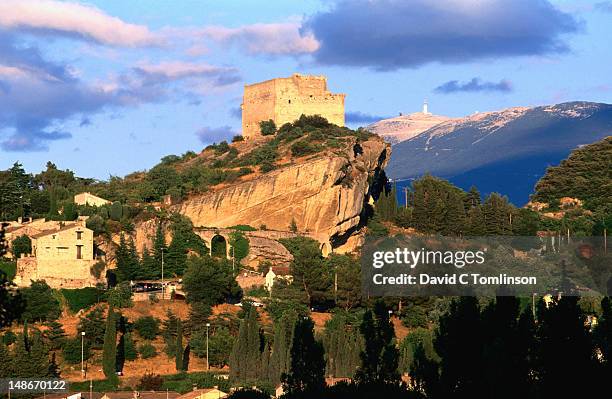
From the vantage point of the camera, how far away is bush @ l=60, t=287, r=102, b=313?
62219 millimetres

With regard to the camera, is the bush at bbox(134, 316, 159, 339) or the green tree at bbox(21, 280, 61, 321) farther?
the bush at bbox(134, 316, 159, 339)

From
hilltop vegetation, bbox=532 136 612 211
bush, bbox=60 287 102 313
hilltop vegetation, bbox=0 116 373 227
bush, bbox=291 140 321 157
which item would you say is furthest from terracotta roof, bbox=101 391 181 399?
hilltop vegetation, bbox=532 136 612 211

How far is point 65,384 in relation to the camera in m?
54.9

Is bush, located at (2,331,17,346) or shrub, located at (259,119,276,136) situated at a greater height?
shrub, located at (259,119,276,136)

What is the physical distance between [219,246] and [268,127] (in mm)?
19918

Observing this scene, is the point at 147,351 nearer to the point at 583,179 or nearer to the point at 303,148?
the point at 303,148

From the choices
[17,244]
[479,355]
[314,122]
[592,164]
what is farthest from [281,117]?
[479,355]

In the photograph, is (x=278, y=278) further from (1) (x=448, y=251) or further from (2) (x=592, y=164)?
(2) (x=592, y=164)

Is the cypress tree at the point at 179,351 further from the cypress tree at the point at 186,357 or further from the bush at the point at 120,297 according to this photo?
the bush at the point at 120,297

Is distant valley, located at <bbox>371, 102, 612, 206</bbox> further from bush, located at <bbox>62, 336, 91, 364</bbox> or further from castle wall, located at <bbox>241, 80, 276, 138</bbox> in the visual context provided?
bush, located at <bbox>62, 336, 91, 364</bbox>

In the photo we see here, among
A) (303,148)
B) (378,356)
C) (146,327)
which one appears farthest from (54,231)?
(303,148)

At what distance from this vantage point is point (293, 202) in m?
78.2

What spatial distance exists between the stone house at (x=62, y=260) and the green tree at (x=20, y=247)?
0.47 m

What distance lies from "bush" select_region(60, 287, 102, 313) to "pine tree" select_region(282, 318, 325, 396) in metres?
16.1
